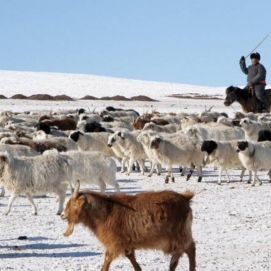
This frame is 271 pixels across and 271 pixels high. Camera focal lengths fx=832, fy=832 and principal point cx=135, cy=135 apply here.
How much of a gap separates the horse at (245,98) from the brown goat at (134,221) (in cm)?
1369

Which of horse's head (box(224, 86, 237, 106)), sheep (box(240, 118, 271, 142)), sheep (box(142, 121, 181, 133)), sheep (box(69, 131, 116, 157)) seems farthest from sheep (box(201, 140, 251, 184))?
horse's head (box(224, 86, 237, 106))

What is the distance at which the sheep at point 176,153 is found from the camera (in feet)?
54.0

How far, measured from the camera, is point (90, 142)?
18.7 m

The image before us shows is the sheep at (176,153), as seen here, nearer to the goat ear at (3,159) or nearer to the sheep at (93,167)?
the sheep at (93,167)

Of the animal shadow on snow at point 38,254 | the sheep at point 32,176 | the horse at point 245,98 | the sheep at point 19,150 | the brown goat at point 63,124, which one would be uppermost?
the horse at point 245,98

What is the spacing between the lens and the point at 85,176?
1371 centimetres

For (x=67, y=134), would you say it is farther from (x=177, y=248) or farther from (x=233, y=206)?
(x=177, y=248)

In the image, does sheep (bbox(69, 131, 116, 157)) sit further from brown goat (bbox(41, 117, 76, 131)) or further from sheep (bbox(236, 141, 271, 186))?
brown goat (bbox(41, 117, 76, 131))

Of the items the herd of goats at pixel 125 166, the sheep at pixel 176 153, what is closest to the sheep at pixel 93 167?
the herd of goats at pixel 125 166

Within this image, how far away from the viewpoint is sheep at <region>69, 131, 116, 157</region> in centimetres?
1859

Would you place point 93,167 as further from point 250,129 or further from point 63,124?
point 63,124

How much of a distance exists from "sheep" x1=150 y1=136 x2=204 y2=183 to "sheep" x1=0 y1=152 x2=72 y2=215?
4249 mm

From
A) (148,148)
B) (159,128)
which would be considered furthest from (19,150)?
(159,128)

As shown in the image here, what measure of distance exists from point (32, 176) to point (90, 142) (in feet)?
A: 21.3
